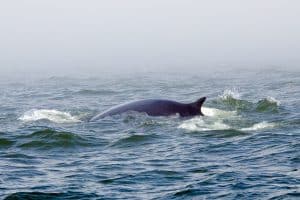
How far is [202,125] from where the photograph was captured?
23.3m

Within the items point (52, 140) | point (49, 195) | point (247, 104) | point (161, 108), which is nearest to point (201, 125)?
point (161, 108)

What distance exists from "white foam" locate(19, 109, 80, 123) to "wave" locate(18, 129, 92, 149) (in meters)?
4.16

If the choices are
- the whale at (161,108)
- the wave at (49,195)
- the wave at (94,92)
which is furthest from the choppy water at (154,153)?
the wave at (94,92)

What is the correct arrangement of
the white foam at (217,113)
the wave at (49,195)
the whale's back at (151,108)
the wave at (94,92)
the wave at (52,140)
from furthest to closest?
1. the wave at (94,92)
2. the white foam at (217,113)
3. the whale's back at (151,108)
4. the wave at (52,140)
5. the wave at (49,195)

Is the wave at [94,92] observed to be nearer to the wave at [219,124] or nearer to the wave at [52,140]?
the wave at [219,124]

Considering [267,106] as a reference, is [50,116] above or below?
above

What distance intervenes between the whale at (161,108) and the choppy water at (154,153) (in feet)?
1.01

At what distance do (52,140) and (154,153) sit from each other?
12.5 feet

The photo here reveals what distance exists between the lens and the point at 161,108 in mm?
25125

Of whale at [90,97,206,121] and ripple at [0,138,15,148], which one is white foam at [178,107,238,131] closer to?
whale at [90,97,206,121]

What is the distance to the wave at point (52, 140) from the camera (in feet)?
68.6

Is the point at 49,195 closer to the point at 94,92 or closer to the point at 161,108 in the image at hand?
the point at 161,108

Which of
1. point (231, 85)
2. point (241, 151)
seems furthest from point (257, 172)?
point (231, 85)

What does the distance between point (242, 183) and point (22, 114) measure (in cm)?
1689
